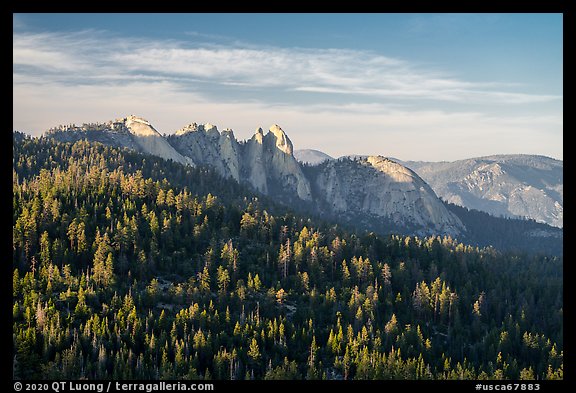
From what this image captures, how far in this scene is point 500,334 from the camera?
17125 cm

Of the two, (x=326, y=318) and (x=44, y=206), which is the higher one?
(x=44, y=206)

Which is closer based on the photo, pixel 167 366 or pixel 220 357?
pixel 167 366

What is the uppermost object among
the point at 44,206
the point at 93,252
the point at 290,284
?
the point at 44,206

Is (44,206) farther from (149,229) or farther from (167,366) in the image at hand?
(167,366)

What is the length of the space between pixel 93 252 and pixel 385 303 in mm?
92305

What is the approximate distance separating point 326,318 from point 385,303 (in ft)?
82.3

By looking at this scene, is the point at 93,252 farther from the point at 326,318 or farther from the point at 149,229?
the point at 326,318

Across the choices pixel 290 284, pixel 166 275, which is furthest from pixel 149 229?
pixel 290 284

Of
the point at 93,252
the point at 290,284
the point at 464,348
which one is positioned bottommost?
the point at 464,348
